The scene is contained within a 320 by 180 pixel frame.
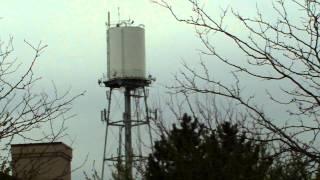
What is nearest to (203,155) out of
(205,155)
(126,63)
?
(205,155)

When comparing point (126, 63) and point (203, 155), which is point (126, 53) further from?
point (203, 155)

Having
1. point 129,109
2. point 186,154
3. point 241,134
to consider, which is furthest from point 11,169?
point 129,109

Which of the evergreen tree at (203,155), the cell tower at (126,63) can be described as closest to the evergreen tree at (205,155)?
the evergreen tree at (203,155)

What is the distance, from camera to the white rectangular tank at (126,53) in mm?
49469

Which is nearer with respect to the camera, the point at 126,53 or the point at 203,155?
the point at 203,155

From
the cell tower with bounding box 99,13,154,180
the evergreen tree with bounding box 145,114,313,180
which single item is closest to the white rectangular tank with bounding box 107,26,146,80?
the cell tower with bounding box 99,13,154,180

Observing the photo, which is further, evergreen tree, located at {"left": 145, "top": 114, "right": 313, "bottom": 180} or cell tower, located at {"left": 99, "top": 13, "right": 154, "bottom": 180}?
cell tower, located at {"left": 99, "top": 13, "right": 154, "bottom": 180}

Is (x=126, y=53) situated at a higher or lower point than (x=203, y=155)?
higher

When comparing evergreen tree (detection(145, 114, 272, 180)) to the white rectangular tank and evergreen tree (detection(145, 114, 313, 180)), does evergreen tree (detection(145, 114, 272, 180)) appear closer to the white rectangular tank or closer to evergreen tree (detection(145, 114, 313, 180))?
evergreen tree (detection(145, 114, 313, 180))

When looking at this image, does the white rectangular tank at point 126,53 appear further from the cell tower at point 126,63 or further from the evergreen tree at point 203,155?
the evergreen tree at point 203,155

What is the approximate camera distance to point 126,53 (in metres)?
Result: 50.0

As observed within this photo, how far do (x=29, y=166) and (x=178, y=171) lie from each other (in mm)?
9954

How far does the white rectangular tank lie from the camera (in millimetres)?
49469

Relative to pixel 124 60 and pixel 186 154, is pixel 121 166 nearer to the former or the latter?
pixel 186 154
